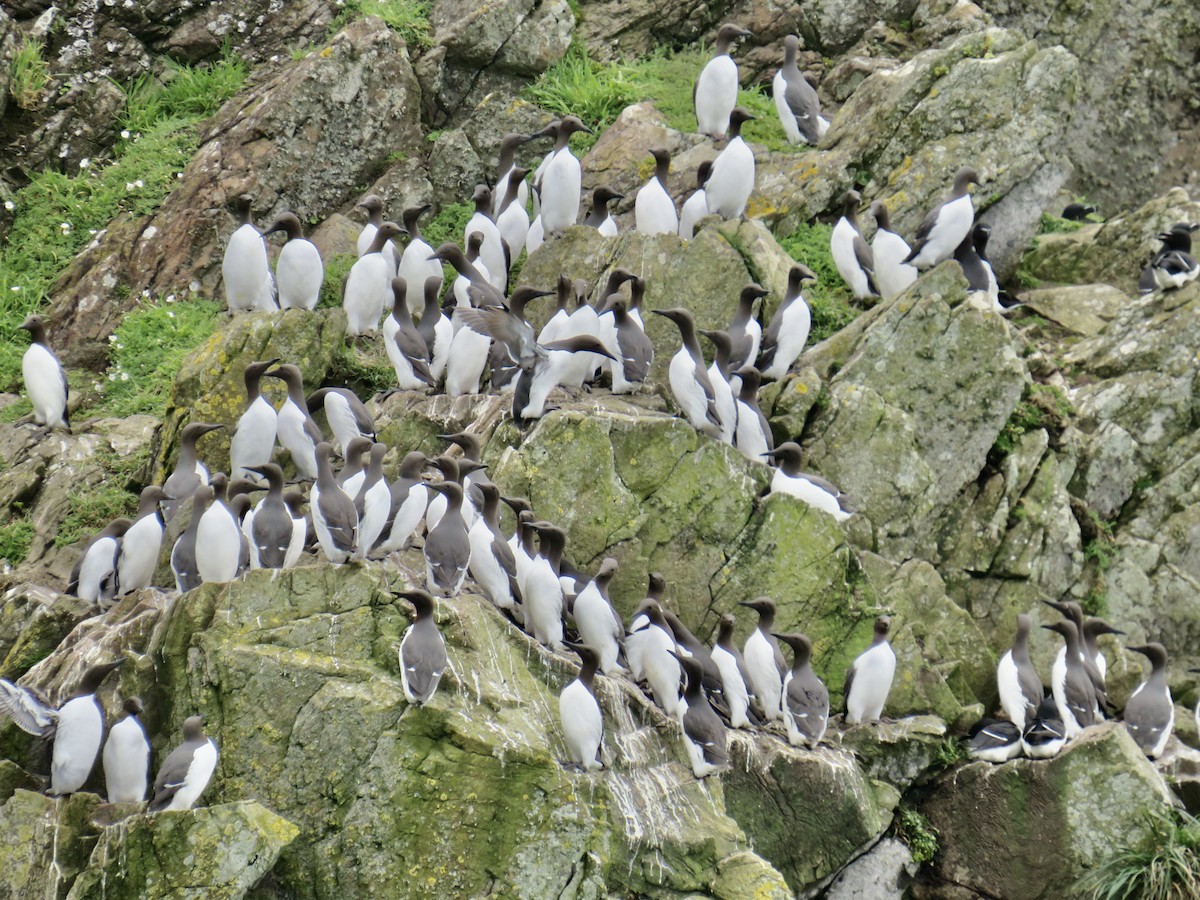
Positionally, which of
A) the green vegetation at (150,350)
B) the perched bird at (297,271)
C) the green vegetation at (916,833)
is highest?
the perched bird at (297,271)

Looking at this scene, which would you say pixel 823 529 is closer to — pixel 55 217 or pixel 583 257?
pixel 583 257

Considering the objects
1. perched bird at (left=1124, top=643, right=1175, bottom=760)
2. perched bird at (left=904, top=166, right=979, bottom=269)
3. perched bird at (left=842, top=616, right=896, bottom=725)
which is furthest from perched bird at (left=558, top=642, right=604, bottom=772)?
perched bird at (left=904, top=166, right=979, bottom=269)

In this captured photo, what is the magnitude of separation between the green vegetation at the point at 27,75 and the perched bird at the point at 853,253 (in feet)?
31.1

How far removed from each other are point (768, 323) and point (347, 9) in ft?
26.4

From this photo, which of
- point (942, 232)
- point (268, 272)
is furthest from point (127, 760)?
point (942, 232)

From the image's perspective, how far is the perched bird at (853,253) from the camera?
13414 mm

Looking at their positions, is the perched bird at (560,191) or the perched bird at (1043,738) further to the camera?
the perched bird at (560,191)

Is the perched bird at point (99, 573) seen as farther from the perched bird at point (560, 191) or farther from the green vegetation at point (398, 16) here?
the green vegetation at point (398, 16)

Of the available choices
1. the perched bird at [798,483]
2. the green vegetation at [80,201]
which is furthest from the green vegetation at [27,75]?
the perched bird at [798,483]

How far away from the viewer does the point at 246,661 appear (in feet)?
26.8

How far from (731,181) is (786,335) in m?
2.14

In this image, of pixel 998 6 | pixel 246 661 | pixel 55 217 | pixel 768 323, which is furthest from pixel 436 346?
pixel 998 6

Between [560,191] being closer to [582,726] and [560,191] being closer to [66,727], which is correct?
[582,726]

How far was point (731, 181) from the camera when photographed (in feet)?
44.2
